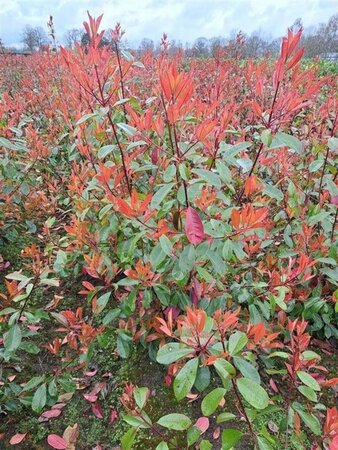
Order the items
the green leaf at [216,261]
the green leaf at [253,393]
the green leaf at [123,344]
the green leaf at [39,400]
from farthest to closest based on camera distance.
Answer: the green leaf at [123,344]
the green leaf at [39,400]
the green leaf at [216,261]
the green leaf at [253,393]

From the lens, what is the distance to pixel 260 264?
1592 mm

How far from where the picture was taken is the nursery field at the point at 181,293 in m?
1.03

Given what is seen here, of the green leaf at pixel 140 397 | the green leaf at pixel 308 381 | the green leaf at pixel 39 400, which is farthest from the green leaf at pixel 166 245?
the green leaf at pixel 39 400

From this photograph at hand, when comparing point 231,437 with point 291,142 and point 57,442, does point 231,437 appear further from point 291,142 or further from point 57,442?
point 291,142

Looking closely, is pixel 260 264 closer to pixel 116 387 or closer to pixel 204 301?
pixel 204 301

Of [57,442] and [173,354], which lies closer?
[173,354]

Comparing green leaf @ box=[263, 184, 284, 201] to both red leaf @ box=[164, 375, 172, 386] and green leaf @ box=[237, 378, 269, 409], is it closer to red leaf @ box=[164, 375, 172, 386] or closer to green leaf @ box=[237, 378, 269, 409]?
green leaf @ box=[237, 378, 269, 409]

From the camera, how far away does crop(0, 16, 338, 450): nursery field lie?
1026 mm

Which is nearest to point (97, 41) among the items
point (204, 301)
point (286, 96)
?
point (286, 96)

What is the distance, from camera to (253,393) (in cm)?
81

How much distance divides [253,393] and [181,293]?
0.66m

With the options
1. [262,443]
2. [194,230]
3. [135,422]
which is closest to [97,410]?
[135,422]

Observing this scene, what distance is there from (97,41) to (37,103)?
2905 millimetres

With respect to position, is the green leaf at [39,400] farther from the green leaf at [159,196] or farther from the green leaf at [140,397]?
the green leaf at [159,196]
